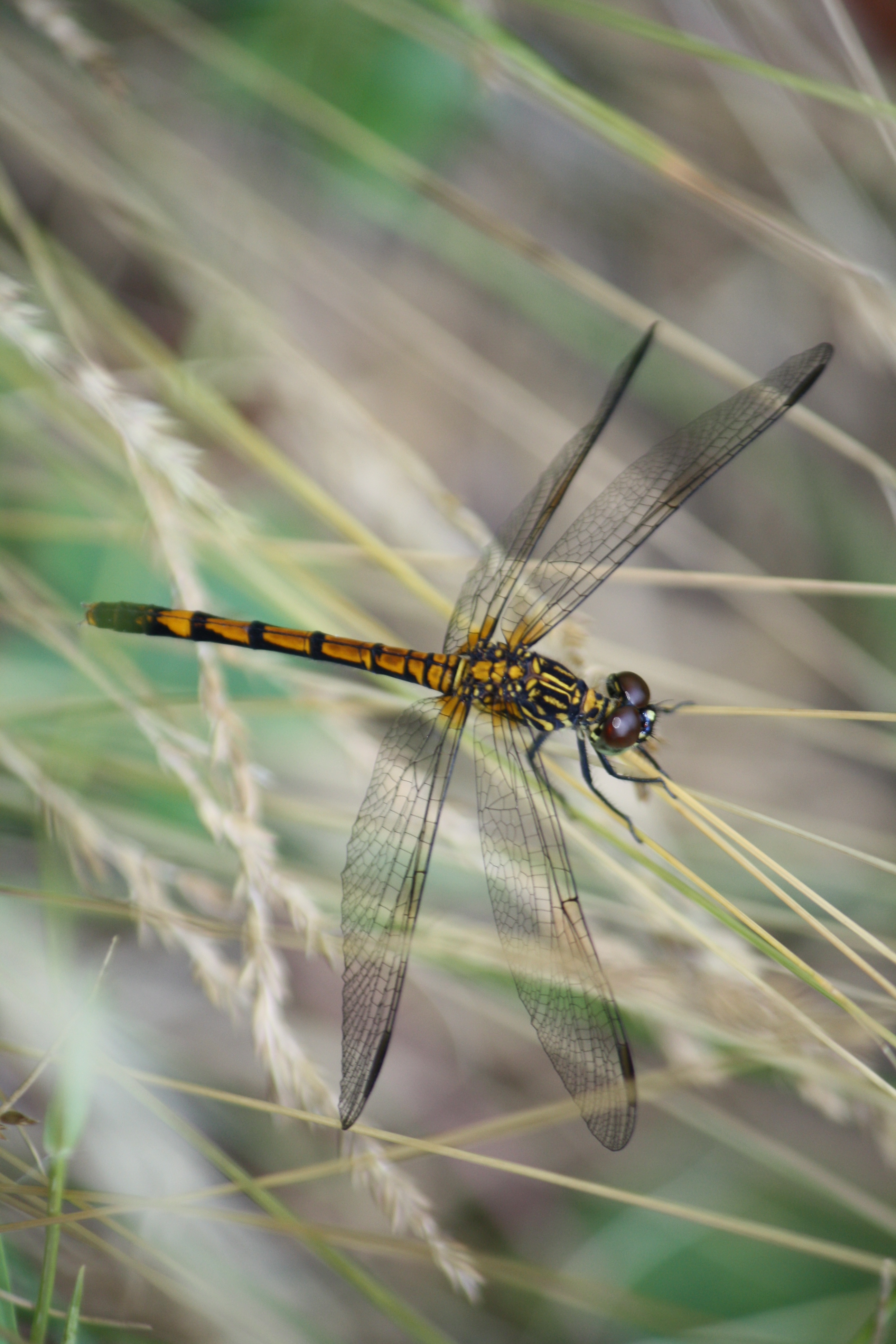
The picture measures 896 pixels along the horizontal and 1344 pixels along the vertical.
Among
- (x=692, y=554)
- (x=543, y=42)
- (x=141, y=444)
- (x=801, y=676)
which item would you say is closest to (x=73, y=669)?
(x=141, y=444)

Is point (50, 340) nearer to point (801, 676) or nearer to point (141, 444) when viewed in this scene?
point (141, 444)

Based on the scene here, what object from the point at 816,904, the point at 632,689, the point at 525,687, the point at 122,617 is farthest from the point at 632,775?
the point at 122,617

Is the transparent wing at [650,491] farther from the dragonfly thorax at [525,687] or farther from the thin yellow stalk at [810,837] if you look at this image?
the thin yellow stalk at [810,837]

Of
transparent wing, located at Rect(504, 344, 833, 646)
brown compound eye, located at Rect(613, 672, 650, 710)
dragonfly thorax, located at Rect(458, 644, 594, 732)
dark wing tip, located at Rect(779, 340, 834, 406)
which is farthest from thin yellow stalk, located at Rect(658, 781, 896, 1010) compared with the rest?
dark wing tip, located at Rect(779, 340, 834, 406)

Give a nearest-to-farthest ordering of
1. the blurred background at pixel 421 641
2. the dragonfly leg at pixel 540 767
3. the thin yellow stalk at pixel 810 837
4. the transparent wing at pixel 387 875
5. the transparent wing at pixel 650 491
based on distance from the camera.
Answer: the thin yellow stalk at pixel 810 837 → the transparent wing at pixel 387 875 → the blurred background at pixel 421 641 → the dragonfly leg at pixel 540 767 → the transparent wing at pixel 650 491

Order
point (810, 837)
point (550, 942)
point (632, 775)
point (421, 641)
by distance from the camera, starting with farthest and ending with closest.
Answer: point (421, 641), point (632, 775), point (550, 942), point (810, 837)

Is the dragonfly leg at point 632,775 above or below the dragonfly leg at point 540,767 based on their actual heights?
above

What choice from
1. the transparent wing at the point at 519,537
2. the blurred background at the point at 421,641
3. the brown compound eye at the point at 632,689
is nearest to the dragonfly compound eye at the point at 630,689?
the brown compound eye at the point at 632,689

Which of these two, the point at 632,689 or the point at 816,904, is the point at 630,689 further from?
the point at 816,904
